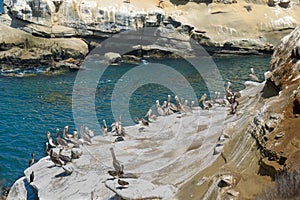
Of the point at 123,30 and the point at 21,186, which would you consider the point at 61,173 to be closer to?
the point at 21,186

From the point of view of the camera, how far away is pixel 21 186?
2244 centimetres

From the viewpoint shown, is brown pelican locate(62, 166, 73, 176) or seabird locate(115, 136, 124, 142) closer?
brown pelican locate(62, 166, 73, 176)

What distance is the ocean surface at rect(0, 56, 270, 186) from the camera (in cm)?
3250

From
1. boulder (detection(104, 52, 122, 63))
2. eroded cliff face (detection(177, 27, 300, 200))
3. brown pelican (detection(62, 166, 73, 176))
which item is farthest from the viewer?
boulder (detection(104, 52, 122, 63))

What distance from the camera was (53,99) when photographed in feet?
149

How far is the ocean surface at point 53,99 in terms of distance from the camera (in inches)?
1280

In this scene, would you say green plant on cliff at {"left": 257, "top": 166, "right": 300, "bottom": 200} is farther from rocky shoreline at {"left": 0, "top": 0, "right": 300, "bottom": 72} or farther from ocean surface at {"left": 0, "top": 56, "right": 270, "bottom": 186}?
rocky shoreline at {"left": 0, "top": 0, "right": 300, "bottom": 72}

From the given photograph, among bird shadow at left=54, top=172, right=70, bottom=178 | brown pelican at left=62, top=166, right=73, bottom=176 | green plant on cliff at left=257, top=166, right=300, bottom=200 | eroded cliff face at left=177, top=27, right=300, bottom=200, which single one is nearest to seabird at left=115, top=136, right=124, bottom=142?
brown pelican at left=62, top=166, right=73, bottom=176

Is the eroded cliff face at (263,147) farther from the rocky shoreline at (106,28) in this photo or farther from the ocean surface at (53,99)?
the rocky shoreline at (106,28)

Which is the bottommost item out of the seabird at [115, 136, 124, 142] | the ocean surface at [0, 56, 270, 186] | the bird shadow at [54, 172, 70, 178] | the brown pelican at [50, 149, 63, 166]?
the ocean surface at [0, 56, 270, 186]

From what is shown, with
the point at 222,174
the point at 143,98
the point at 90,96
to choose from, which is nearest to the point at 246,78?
the point at 143,98

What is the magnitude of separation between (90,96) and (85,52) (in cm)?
1524

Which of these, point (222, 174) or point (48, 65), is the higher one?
point (222, 174)

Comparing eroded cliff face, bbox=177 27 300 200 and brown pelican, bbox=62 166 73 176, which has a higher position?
eroded cliff face, bbox=177 27 300 200
